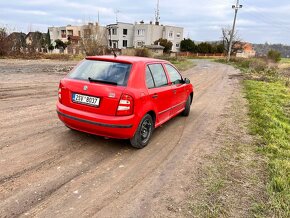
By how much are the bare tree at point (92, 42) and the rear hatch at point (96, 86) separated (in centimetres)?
2965

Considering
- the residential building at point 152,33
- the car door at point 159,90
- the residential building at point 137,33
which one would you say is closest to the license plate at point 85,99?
the car door at point 159,90

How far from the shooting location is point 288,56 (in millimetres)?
96375

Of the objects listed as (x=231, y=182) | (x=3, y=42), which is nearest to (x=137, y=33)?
(x=3, y=42)

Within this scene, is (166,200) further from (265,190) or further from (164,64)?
(164,64)

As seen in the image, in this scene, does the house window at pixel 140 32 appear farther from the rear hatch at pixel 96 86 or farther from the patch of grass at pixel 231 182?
the rear hatch at pixel 96 86

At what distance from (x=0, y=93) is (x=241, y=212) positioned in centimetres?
871

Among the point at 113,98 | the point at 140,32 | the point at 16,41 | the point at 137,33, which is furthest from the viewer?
the point at 137,33

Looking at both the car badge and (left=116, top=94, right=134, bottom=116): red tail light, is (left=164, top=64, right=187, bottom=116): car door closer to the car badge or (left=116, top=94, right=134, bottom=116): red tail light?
(left=116, top=94, right=134, bottom=116): red tail light

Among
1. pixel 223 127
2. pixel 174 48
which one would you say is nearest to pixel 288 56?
pixel 174 48

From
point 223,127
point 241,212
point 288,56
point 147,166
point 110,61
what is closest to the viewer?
point 241,212

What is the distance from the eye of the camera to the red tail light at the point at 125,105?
4461 mm

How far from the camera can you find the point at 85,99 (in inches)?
182

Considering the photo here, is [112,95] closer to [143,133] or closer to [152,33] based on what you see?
[143,133]

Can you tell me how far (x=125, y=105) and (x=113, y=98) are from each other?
23 centimetres
